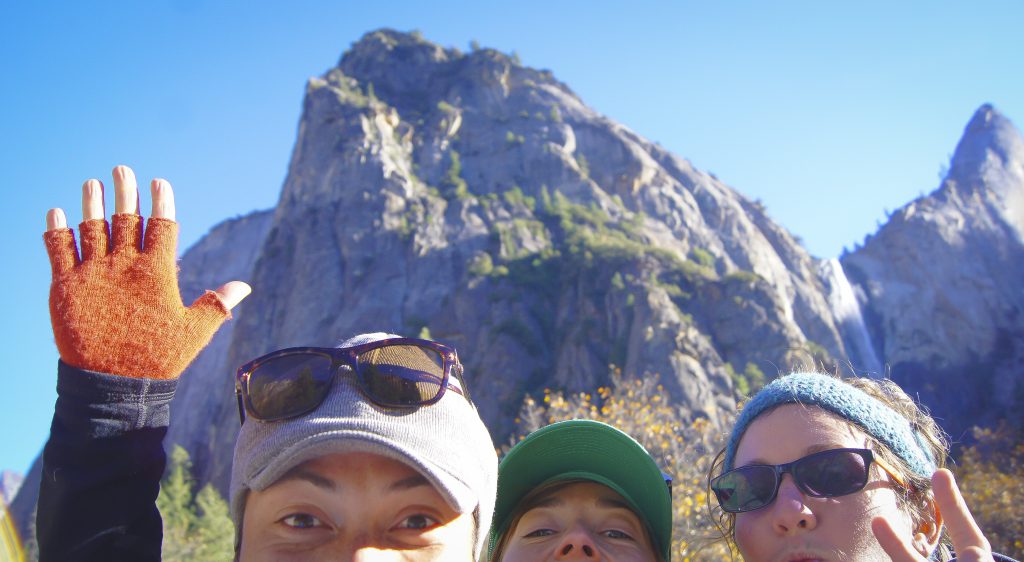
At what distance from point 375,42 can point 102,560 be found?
57426 millimetres

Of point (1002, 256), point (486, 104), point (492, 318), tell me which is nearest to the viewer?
point (492, 318)

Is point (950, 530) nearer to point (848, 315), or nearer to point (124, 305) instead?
point (124, 305)

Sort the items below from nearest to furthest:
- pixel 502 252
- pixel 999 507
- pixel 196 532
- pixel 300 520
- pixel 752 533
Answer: pixel 300 520, pixel 752 533, pixel 999 507, pixel 196 532, pixel 502 252

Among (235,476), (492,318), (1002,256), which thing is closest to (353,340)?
(235,476)

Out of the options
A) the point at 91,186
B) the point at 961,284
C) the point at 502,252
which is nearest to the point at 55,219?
the point at 91,186

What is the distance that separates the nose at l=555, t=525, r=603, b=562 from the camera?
2.07 metres

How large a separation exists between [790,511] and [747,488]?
0.60ft

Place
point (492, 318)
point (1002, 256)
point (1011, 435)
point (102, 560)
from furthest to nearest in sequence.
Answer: point (1002, 256) < point (492, 318) < point (1011, 435) < point (102, 560)

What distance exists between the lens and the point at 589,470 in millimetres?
2322

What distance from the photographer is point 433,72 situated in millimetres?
54375

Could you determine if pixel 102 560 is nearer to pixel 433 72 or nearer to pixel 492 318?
pixel 492 318

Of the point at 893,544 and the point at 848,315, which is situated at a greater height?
the point at 848,315

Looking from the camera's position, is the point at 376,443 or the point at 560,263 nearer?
the point at 376,443

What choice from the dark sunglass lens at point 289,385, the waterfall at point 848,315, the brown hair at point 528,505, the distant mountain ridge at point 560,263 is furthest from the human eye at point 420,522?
the waterfall at point 848,315
